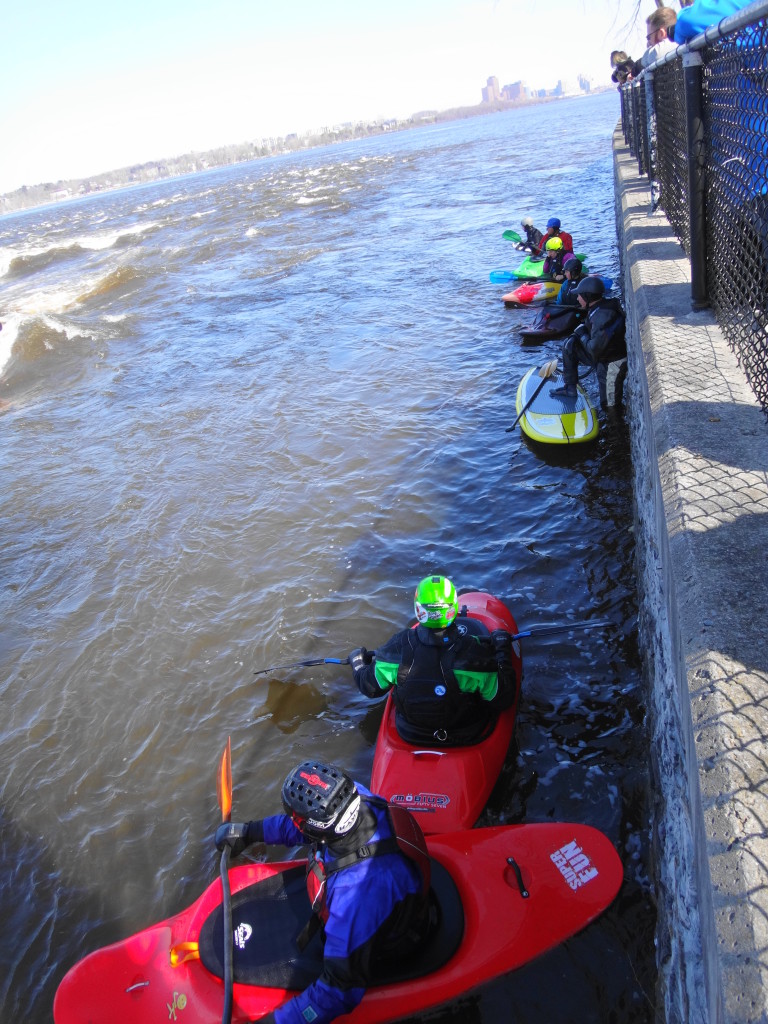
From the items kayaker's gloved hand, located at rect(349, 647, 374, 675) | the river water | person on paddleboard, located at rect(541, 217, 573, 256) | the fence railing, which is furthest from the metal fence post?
person on paddleboard, located at rect(541, 217, 573, 256)

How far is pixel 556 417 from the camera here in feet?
25.8

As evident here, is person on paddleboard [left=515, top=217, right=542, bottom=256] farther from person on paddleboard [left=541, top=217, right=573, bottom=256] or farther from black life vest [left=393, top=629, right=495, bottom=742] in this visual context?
black life vest [left=393, top=629, right=495, bottom=742]

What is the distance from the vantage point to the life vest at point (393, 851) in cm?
286

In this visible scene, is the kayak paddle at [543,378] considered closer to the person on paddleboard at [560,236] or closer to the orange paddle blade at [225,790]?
the person on paddleboard at [560,236]

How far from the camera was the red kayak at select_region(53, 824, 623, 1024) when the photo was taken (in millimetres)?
3043

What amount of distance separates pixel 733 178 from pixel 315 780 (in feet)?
12.3

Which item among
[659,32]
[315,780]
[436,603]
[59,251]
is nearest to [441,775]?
[436,603]

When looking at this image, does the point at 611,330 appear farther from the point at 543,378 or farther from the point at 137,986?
the point at 137,986

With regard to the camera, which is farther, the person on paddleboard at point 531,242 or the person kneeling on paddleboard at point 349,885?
the person on paddleboard at point 531,242

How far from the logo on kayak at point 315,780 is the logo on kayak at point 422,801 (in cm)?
113

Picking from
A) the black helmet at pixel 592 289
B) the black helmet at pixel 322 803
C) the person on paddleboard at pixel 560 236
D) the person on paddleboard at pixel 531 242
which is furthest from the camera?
the person on paddleboard at pixel 531 242

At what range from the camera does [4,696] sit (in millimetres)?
6105

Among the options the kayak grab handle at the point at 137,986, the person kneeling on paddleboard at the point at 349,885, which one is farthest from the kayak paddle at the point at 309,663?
the kayak grab handle at the point at 137,986

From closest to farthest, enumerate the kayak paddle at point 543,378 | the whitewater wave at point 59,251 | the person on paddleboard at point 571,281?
the kayak paddle at point 543,378 → the person on paddleboard at point 571,281 → the whitewater wave at point 59,251
